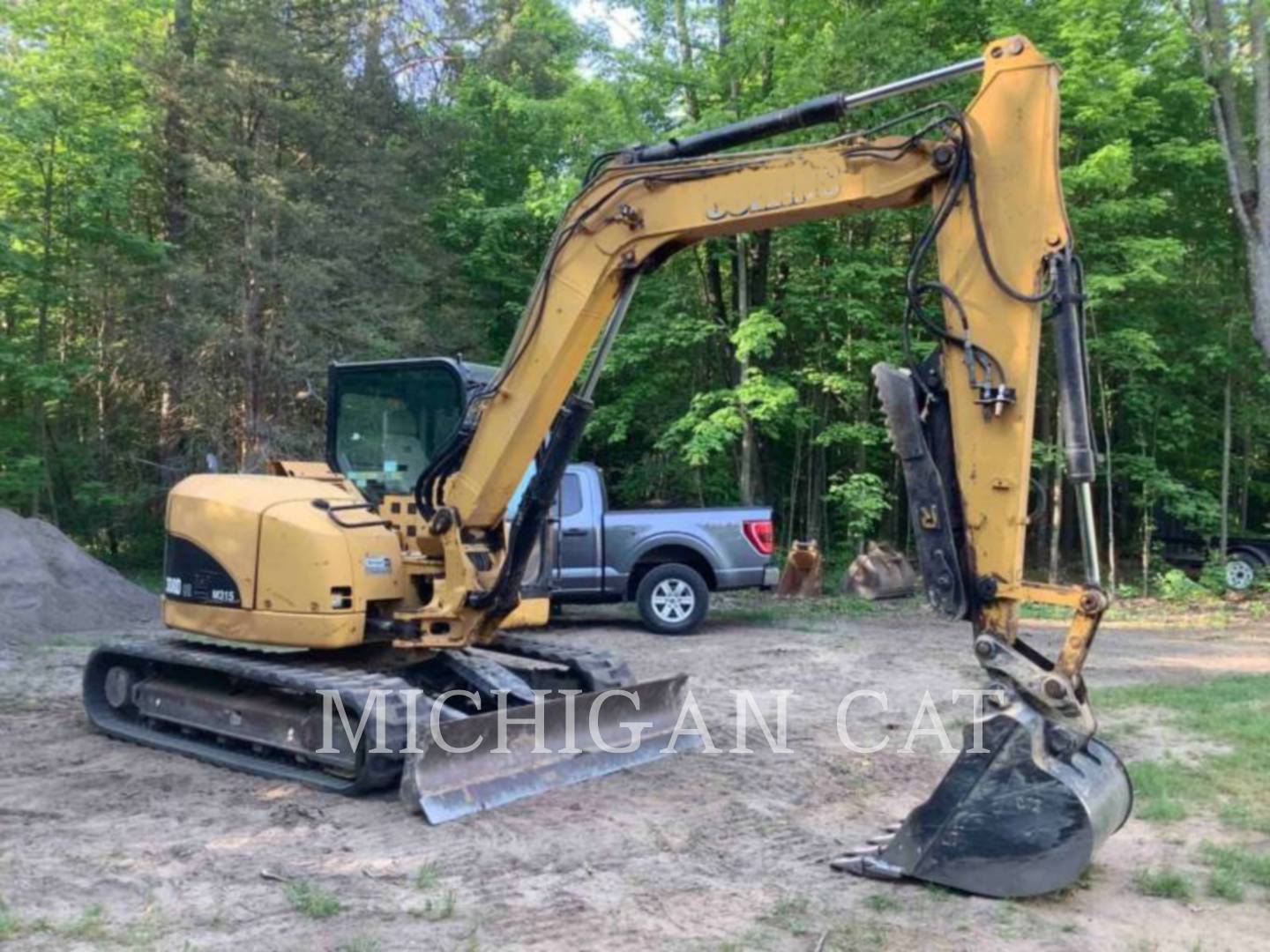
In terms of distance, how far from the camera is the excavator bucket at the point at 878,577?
14664mm

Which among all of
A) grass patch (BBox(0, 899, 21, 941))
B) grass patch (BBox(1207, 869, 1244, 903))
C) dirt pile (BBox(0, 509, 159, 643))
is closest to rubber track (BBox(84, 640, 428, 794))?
grass patch (BBox(0, 899, 21, 941))

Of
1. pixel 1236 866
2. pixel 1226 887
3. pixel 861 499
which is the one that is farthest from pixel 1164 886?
pixel 861 499

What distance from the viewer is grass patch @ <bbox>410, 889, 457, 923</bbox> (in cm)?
413

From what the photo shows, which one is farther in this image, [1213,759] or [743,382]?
[743,382]

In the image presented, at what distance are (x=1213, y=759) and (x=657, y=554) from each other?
6.59 meters

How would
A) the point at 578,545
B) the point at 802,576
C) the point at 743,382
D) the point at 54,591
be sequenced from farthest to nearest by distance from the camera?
the point at 743,382 < the point at 802,576 < the point at 54,591 < the point at 578,545

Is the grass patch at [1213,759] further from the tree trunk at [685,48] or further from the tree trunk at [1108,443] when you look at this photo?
the tree trunk at [685,48]

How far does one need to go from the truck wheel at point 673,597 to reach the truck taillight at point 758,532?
0.74 meters

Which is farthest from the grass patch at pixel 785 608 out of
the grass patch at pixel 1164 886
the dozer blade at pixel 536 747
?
the grass patch at pixel 1164 886

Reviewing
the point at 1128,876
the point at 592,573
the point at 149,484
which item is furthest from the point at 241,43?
the point at 1128,876

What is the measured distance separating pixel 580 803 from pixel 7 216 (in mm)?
16563

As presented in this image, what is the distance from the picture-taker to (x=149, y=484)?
16750 millimetres

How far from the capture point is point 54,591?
1234cm

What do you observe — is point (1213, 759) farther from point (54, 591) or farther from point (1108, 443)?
point (54, 591)
